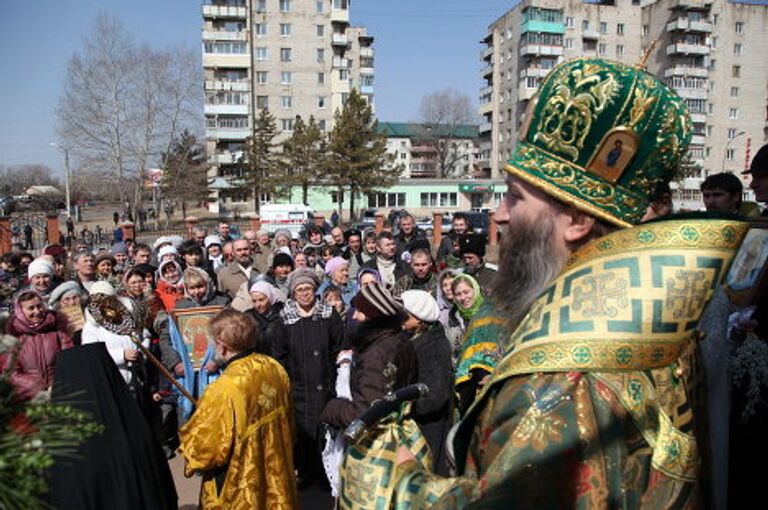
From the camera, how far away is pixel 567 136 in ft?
4.88

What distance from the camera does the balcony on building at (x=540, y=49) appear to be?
6288cm

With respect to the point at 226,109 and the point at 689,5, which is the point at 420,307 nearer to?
the point at 226,109

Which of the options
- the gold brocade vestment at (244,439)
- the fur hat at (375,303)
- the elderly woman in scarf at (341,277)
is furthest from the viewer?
the elderly woman in scarf at (341,277)

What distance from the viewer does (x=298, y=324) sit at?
554cm

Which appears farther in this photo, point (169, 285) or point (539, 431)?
point (169, 285)

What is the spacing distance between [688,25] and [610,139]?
74.8 meters

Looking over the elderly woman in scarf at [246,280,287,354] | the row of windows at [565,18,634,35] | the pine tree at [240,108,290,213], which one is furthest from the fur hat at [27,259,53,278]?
the row of windows at [565,18,634,35]

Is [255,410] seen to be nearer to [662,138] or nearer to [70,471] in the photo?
[70,471]

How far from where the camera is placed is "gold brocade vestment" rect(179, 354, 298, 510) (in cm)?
354

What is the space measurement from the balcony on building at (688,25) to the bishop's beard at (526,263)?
74.0 m

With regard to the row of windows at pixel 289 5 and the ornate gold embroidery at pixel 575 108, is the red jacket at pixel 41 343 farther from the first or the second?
the row of windows at pixel 289 5

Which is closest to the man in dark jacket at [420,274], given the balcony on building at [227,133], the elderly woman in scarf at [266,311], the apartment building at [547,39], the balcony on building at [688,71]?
the elderly woman in scarf at [266,311]

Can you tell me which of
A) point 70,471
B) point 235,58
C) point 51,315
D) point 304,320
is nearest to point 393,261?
point 304,320

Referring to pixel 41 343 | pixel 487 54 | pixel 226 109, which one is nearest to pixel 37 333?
pixel 41 343
